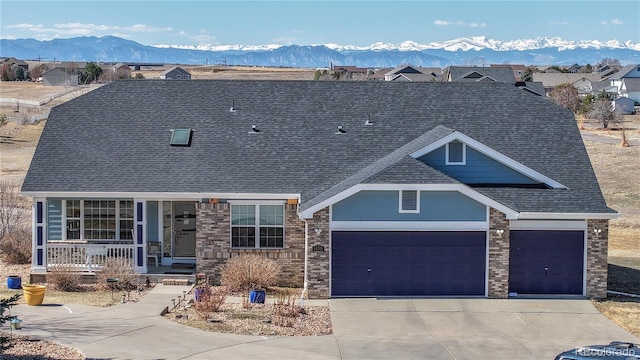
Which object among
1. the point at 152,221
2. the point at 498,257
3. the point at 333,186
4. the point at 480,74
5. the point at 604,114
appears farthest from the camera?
the point at 480,74

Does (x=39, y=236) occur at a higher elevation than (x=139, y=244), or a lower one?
higher

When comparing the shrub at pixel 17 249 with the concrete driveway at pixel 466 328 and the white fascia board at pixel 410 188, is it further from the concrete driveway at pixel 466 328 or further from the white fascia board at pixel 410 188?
the concrete driveway at pixel 466 328

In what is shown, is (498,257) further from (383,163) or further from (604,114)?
(604,114)

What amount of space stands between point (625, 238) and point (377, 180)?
17113mm

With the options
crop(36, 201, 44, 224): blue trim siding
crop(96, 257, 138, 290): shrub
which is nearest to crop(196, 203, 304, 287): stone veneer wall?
crop(96, 257, 138, 290): shrub

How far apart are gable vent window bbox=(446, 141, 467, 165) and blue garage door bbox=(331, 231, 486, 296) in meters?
2.37

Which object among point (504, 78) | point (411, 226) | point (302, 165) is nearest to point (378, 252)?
point (411, 226)

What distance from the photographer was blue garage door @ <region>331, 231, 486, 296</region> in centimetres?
2445

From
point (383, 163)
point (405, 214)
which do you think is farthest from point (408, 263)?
point (383, 163)

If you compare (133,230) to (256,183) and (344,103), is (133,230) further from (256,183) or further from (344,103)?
(344,103)

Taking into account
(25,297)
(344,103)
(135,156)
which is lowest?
(25,297)

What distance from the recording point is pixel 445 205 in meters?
24.3

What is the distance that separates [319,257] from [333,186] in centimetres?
278

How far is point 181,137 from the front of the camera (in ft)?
92.2
